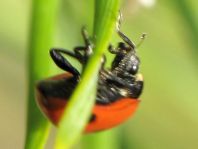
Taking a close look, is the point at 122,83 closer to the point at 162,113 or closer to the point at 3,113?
the point at 162,113

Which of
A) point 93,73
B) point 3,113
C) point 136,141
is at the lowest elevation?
point 3,113

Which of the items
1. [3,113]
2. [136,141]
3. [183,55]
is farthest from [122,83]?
[3,113]

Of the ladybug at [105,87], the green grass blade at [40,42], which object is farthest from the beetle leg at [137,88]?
the green grass blade at [40,42]

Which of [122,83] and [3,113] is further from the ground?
[122,83]

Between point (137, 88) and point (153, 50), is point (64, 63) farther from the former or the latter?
point (153, 50)

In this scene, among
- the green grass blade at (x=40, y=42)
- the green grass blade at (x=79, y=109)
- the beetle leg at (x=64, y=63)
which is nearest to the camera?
the green grass blade at (x=79, y=109)

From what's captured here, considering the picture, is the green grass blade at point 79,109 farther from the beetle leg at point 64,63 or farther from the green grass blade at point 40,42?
the beetle leg at point 64,63

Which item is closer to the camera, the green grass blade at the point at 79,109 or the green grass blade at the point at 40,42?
the green grass blade at the point at 79,109
